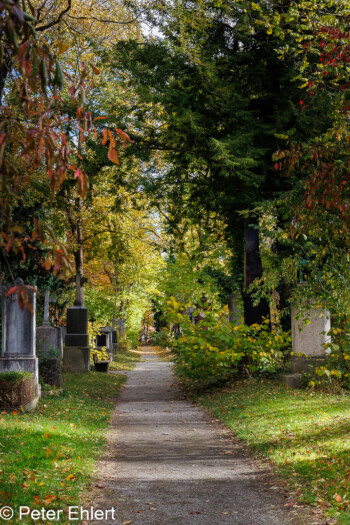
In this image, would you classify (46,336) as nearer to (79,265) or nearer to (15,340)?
(15,340)

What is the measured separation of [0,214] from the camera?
10.8 ft

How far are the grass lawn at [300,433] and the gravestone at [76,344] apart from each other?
8.86m

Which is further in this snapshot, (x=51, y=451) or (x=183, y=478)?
(x=51, y=451)

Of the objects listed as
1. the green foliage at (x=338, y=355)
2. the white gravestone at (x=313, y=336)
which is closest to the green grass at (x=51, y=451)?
the green foliage at (x=338, y=355)

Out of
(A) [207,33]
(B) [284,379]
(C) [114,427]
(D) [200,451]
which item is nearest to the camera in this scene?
(D) [200,451]

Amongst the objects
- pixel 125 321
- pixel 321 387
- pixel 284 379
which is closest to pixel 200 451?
pixel 321 387

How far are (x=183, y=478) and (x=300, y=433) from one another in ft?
8.76

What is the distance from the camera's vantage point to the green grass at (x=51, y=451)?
19.0 feet

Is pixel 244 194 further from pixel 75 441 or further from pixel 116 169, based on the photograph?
pixel 75 441

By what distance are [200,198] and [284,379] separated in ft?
21.0

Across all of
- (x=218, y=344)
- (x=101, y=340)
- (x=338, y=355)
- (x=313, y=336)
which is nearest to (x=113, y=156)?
(x=338, y=355)

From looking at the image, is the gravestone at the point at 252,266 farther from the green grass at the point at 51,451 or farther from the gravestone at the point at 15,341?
the gravestone at the point at 15,341

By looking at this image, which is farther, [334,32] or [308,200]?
[334,32]

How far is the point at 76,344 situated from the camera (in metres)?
23.2
